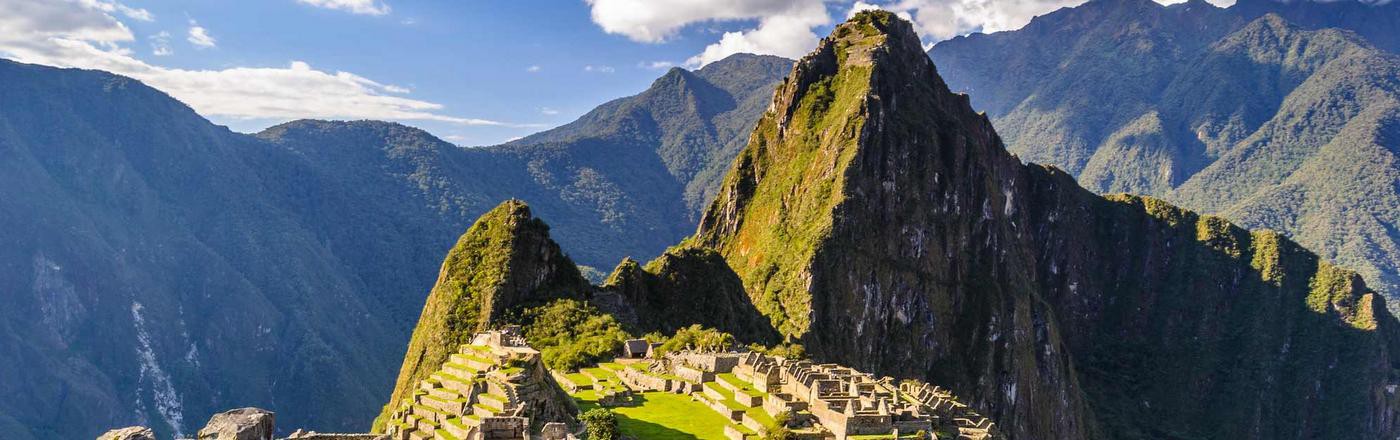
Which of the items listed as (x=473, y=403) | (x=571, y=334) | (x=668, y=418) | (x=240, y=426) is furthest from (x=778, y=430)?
(x=571, y=334)

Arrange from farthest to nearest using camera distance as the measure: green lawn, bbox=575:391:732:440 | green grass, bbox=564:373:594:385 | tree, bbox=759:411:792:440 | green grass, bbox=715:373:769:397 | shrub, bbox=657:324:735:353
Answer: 1. shrub, bbox=657:324:735:353
2. green grass, bbox=564:373:594:385
3. green grass, bbox=715:373:769:397
4. green lawn, bbox=575:391:732:440
5. tree, bbox=759:411:792:440

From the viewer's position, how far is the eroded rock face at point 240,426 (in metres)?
23.9

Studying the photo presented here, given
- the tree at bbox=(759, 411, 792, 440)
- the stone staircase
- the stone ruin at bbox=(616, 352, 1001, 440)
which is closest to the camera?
the stone staircase

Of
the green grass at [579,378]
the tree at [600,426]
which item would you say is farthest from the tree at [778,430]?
the green grass at [579,378]

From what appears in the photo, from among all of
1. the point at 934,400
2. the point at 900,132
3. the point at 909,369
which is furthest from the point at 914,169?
the point at 934,400

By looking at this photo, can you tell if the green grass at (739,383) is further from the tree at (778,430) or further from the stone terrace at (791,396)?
the tree at (778,430)

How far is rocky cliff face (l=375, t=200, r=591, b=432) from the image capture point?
10200 cm

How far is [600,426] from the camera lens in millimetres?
44062

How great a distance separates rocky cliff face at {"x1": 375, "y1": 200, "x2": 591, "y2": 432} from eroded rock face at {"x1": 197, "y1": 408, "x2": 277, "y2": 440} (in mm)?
72244

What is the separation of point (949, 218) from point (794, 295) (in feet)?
150

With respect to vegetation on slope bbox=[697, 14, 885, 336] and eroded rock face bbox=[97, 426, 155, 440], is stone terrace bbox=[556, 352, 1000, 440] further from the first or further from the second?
vegetation on slope bbox=[697, 14, 885, 336]

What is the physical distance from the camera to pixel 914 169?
192125 mm

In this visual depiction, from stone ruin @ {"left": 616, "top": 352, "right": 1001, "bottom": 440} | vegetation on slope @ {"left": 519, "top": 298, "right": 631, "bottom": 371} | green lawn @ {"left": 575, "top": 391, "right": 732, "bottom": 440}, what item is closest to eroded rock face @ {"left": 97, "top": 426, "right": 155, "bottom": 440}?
green lawn @ {"left": 575, "top": 391, "right": 732, "bottom": 440}

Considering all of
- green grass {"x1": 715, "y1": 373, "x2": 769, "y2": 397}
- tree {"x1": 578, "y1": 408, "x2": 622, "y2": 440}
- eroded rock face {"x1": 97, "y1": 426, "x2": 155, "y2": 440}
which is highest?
eroded rock face {"x1": 97, "y1": 426, "x2": 155, "y2": 440}
